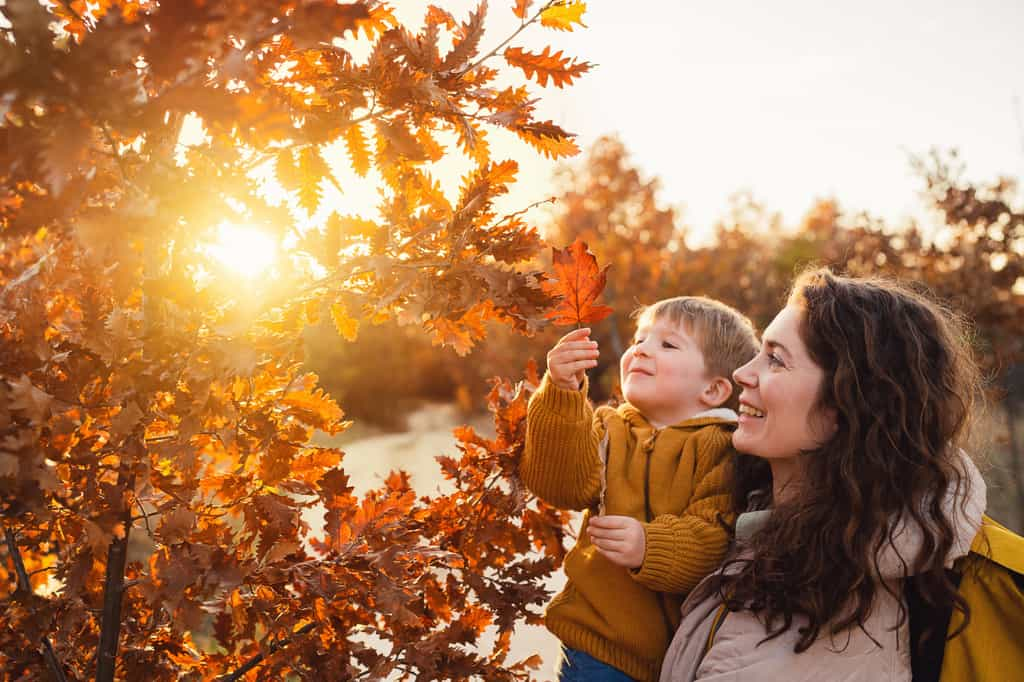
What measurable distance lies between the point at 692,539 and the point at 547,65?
1160 millimetres

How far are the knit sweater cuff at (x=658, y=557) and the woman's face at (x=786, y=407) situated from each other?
0.97 feet

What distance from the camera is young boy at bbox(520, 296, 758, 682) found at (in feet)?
6.03

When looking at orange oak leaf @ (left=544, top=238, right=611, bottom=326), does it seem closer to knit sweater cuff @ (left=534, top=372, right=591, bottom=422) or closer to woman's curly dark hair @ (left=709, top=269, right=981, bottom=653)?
knit sweater cuff @ (left=534, top=372, right=591, bottom=422)

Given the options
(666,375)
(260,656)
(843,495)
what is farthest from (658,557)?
(260,656)

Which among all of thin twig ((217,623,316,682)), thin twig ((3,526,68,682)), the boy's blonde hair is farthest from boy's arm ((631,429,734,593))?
thin twig ((3,526,68,682))

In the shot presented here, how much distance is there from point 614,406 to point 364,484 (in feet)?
17.8

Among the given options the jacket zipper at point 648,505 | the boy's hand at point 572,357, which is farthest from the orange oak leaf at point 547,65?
the jacket zipper at point 648,505

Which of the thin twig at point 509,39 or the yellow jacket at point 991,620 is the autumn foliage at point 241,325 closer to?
the thin twig at point 509,39

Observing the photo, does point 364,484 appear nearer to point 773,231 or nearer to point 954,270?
point 954,270

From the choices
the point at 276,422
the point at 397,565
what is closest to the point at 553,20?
the point at 276,422

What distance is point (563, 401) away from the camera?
1.89 metres

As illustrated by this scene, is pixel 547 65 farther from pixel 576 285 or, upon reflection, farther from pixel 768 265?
pixel 768 265

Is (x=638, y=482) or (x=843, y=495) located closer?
(x=843, y=495)

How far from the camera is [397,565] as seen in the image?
56.9 inches
